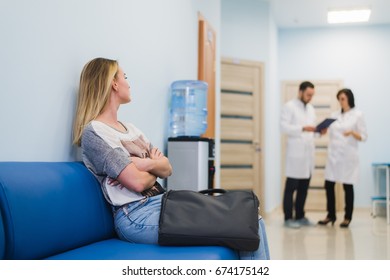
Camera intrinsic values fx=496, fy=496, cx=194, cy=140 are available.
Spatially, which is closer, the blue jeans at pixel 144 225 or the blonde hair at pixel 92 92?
the blue jeans at pixel 144 225

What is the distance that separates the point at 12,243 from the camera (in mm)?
1588

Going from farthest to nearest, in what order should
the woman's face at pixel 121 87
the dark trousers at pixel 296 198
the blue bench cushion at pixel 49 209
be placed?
the dark trousers at pixel 296 198
the woman's face at pixel 121 87
the blue bench cushion at pixel 49 209

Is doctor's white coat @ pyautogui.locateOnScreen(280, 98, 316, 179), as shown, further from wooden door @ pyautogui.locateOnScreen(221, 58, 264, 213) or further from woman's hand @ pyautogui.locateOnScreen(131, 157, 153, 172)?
woman's hand @ pyautogui.locateOnScreen(131, 157, 153, 172)

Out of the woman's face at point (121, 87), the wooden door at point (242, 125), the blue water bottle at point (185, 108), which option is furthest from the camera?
the wooden door at point (242, 125)

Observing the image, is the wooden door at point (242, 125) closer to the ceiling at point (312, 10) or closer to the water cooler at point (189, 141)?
the ceiling at point (312, 10)

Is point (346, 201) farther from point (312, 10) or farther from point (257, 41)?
point (312, 10)

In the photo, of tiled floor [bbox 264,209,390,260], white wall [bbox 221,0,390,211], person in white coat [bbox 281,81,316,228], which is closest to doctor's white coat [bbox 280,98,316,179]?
person in white coat [bbox 281,81,316,228]

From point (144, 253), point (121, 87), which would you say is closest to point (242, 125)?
point (121, 87)

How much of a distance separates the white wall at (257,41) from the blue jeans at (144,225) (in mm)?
4926

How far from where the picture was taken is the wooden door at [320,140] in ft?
26.2

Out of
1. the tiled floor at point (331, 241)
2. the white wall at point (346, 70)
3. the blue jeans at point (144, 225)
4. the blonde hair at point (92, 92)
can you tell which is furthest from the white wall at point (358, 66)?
the blue jeans at point (144, 225)

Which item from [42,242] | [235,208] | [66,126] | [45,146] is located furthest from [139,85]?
[42,242]

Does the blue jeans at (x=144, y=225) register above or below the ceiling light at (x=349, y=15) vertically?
below

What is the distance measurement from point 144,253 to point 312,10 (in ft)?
20.6
